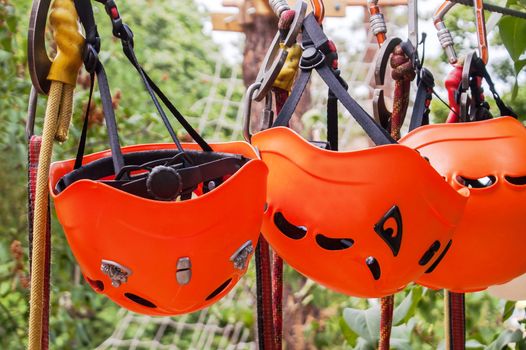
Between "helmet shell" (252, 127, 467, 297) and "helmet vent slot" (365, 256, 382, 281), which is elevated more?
"helmet shell" (252, 127, 467, 297)

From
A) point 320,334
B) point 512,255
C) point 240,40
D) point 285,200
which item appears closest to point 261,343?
point 285,200

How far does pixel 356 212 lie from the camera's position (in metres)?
0.71

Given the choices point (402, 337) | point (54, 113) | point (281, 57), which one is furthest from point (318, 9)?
point (402, 337)

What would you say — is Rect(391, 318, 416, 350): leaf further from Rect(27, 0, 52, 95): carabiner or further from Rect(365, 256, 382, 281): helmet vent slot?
Rect(27, 0, 52, 95): carabiner

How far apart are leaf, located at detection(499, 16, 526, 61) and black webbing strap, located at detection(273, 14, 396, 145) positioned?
17.8 inches

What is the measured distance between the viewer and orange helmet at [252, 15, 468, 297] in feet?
2.31

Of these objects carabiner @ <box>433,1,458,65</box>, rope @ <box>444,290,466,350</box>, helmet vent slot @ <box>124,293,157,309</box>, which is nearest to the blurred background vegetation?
carabiner @ <box>433,1,458,65</box>

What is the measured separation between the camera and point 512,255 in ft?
2.78

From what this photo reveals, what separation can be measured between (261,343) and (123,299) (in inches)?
7.3

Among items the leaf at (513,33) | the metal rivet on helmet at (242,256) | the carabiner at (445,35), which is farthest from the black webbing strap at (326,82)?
the leaf at (513,33)

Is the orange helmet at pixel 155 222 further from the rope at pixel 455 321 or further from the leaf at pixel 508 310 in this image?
the leaf at pixel 508 310

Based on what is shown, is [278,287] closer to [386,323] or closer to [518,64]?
[386,323]

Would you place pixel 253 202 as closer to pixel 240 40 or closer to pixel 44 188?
pixel 44 188

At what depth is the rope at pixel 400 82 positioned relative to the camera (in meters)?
0.88
